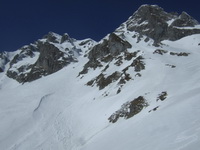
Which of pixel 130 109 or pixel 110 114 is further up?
pixel 110 114

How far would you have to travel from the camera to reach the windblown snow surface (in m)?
12.5

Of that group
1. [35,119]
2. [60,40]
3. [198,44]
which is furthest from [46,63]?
[198,44]

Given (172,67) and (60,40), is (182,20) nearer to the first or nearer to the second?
(172,67)

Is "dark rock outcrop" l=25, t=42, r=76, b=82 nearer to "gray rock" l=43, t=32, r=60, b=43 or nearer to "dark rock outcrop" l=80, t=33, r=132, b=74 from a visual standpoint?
"dark rock outcrop" l=80, t=33, r=132, b=74

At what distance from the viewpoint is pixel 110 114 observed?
26922mm

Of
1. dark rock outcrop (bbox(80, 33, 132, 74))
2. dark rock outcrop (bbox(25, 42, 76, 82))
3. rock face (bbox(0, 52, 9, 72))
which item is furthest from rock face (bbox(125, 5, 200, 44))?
rock face (bbox(0, 52, 9, 72))

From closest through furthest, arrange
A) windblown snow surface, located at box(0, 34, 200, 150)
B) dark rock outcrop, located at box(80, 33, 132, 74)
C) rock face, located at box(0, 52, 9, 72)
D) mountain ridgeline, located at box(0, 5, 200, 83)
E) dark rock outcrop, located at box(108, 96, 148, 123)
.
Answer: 1. windblown snow surface, located at box(0, 34, 200, 150)
2. dark rock outcrop, located at box(108, 96, 148, 123)
3. dark rock outcrop, located at box(80, 33, 132, 74)
4. mountain ridgeline, located at box(0, 5, 200, 83)
5. rock face, located at box(0, 52, 9, 72)

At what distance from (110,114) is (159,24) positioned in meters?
65.9

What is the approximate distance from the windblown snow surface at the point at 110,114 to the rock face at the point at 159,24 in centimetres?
3154

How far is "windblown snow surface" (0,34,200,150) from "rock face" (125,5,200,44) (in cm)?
3154

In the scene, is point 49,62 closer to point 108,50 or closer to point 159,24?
point 108,50

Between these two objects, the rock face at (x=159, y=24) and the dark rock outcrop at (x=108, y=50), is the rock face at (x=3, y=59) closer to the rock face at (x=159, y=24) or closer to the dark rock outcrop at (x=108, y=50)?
the dark rock outcrop at (x=108, y=50)

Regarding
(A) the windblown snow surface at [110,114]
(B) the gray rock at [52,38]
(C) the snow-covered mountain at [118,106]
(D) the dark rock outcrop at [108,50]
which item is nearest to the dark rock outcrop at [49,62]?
(C) the snow-covered mountain at [118,106]

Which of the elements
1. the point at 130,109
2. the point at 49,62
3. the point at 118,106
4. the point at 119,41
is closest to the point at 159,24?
the point at 119,41
